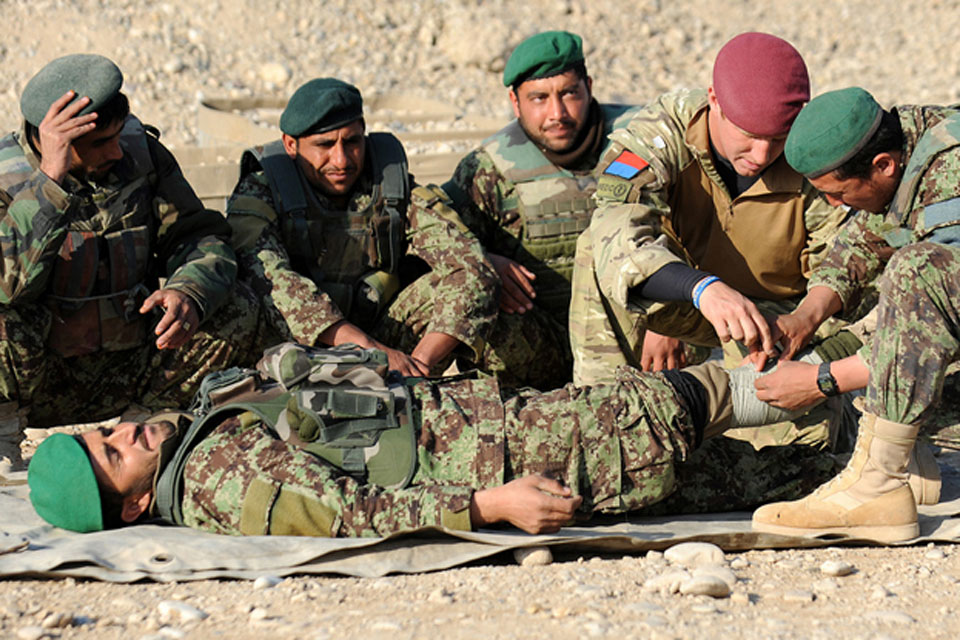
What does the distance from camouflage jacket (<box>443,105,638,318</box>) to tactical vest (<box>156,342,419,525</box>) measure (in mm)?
2123

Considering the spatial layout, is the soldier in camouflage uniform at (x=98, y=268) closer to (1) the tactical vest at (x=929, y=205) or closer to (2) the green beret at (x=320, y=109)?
(2) the green beret at (x=320, y=109)

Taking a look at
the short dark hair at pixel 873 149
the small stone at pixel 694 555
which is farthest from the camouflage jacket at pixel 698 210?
the small stone at pixel 694 555

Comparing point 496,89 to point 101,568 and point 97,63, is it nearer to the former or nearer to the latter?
point 97,63

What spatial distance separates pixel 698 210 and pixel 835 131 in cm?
144

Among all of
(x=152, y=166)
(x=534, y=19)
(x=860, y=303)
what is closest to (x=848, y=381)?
(x=860, y=303)

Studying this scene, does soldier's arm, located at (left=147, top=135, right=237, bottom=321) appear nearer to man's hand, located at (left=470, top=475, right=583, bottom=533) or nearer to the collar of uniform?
man's hand, located at (left=470, top=475, right=583, bottom=533)

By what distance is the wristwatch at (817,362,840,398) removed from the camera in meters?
4.10

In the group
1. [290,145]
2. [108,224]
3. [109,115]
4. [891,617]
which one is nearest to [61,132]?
[109,115]

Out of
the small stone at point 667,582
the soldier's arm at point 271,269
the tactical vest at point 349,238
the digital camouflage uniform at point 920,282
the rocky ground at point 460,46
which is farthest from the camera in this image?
the rocky ground at point 460,46

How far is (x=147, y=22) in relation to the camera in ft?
55.2

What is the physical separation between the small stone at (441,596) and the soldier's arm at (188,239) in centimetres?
219

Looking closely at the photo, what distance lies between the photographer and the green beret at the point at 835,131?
3.86m

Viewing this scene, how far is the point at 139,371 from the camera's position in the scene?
536 cm

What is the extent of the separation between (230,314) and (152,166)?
727 millimetres
